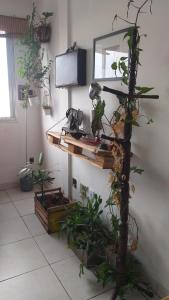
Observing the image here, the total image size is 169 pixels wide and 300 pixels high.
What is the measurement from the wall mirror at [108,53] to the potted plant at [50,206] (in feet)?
3.80

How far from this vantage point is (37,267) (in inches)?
75.0

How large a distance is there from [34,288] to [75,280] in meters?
0.29

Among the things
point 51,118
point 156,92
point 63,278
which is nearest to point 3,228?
point 63,278

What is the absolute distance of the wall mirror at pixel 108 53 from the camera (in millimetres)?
1716

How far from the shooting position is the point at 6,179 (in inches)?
135

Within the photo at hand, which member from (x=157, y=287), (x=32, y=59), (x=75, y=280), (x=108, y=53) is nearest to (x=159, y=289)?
(x=157, y=287)

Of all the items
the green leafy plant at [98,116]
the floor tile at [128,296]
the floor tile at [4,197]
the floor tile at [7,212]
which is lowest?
the floor tile at [128,296]

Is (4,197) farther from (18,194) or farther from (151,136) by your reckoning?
(151,136)

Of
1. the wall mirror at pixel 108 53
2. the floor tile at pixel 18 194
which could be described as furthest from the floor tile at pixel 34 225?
the wall mirror at pixel 108 53

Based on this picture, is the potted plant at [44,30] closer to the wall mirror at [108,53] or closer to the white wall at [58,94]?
the white wall at [58,94]

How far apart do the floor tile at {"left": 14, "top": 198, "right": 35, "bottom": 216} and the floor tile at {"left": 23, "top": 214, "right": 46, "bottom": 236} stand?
100 mm

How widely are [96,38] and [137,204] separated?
4.31 ft

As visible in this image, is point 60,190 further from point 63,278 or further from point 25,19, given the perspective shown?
point 25,19

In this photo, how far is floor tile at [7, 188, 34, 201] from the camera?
123 inches
